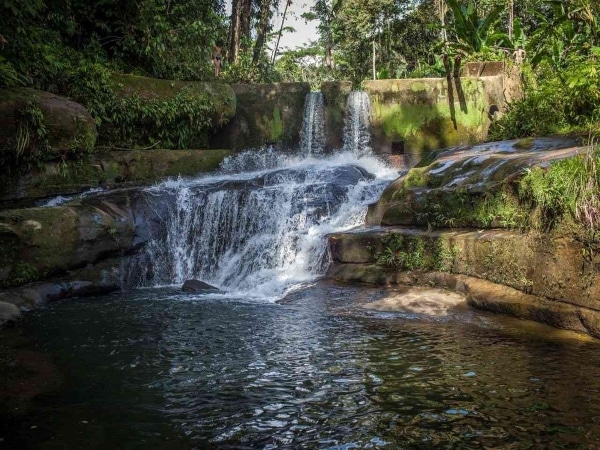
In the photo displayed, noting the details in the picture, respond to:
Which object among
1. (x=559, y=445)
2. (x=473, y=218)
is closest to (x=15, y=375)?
(x=559, y=445)

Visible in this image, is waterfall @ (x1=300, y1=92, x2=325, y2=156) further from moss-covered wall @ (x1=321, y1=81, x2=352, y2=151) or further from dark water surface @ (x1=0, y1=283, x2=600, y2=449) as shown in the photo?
dark water surface @ (x1=0, y1=283, x2=600, y2=449)

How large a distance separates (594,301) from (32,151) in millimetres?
9765

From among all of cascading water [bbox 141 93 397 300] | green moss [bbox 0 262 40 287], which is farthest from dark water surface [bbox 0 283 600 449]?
cascading water [bbox 141 93 397 300]

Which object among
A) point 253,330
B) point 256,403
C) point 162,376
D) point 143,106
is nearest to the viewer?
point 256,403

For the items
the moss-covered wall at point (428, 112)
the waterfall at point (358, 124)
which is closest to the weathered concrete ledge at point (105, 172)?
the waterfall at point (358, 124)

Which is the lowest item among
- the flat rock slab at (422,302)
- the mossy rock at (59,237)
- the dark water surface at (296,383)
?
the dark water surface at (296,383)

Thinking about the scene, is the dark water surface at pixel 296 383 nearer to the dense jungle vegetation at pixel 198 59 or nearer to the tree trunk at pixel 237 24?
the dense jungle vegetation at pixel 198 59

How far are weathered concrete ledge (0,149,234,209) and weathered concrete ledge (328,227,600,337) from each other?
5758 mm

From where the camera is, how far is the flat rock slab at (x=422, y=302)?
7113 millimetres

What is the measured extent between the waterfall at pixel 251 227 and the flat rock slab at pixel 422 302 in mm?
2215

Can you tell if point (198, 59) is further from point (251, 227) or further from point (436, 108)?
point (251, 227)

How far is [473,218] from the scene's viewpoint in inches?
328

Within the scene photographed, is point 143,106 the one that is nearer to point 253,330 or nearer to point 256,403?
point 253,330

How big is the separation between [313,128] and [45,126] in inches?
310
